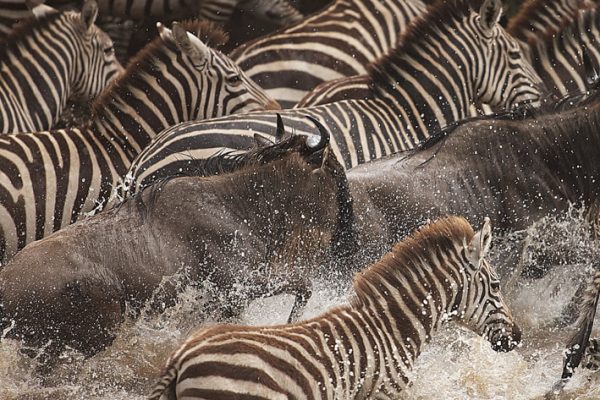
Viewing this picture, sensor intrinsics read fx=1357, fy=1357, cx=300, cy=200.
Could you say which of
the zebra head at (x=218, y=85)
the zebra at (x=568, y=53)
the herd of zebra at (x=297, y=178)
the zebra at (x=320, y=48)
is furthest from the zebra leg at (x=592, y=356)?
the zebra at (x=320, y=48)

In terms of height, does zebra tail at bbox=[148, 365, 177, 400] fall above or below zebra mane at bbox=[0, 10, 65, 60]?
below

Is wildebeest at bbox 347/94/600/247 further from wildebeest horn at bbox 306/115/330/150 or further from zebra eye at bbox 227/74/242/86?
zebra eye at bbox 227/74/242/86

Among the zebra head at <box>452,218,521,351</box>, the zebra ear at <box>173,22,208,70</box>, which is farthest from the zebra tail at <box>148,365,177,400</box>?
the zebra ear at <box>173,22,208,70</box>

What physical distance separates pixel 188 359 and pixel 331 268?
7.21ft

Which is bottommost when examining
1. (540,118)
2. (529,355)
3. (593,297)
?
(529,355)

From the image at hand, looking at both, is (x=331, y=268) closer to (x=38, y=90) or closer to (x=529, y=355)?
(x=529, y=355)

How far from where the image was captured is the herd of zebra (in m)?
6.89

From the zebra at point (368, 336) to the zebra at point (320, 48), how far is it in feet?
15.0

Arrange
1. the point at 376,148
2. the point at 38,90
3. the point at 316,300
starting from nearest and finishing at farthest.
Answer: the point at 316,300 → the point at 376,148 → the point at 38,90

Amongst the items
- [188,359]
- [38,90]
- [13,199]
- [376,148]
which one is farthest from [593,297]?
[38,90]

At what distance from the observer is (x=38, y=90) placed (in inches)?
438

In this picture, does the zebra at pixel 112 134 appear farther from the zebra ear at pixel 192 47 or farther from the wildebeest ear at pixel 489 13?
the wildebeest ear at pixel 489 13

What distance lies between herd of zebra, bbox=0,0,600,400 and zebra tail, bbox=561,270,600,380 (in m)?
0.02

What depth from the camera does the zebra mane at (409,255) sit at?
22.6 ft
